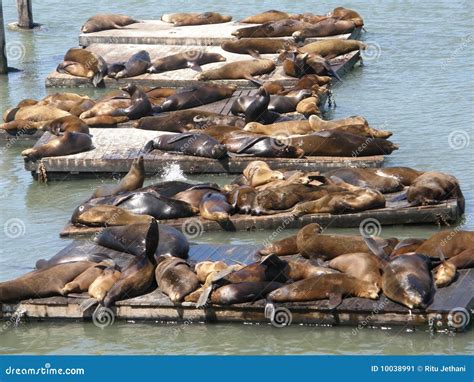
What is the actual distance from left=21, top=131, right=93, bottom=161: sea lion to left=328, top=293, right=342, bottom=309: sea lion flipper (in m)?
4.92

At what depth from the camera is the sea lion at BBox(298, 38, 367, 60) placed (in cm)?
1717

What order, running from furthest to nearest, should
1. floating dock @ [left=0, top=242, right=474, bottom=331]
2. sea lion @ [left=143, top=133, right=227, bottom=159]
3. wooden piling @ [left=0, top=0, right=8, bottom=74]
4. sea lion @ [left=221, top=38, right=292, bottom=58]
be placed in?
1. wooden piling @ [left=0, top=0, right=8, bottom=74]
2. sea lion @ [left=221, top=38, right=292, bottom=58]
3. sea lion @ [left=143, top=133, right=227, bottom=159]
4. floating dock @ [left=0, top=242, right=474, bottom=331]

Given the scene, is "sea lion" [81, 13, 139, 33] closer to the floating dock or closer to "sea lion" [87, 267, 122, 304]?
"sea lion" [87, 267, 122, 304]

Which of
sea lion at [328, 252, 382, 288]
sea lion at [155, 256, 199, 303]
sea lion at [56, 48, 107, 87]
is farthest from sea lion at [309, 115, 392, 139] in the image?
→ sea lion at [56, 48, 107, 87]

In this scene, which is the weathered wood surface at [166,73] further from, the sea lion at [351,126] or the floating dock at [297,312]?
the floating dock at [297,312]

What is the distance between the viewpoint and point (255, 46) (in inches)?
684

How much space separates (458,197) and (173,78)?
6.44 meters

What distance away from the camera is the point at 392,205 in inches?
418

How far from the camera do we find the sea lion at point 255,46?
17344 mm

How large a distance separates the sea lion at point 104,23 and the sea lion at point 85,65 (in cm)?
234

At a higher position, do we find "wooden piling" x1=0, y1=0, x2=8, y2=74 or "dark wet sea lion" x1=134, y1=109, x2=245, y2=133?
"dark wet sea lion" x1=134, y1=109, x2=245, y2=133

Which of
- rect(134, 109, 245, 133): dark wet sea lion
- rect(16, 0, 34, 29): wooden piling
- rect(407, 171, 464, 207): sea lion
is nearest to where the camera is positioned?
rect(407, 171, 464, 207): sea lion

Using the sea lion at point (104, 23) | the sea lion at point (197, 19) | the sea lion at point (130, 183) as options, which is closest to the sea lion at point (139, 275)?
the sea lion at point (130, 183)

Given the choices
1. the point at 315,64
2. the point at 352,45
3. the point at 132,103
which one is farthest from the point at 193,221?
the point at 352,45
